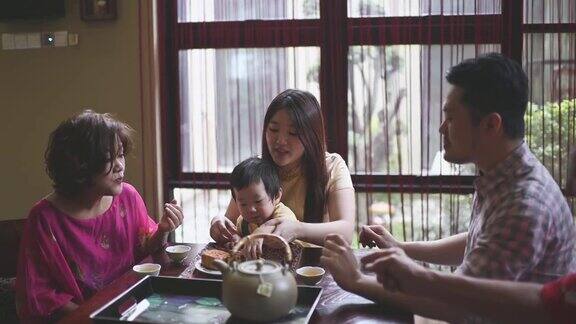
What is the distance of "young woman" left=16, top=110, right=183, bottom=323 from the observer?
1.84m

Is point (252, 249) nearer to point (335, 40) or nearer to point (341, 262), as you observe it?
point (341, 262)

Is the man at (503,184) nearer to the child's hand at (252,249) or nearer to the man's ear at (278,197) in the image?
the child's hand at (252,249)

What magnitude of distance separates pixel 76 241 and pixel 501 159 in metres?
1.33

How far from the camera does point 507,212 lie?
4.67 feet

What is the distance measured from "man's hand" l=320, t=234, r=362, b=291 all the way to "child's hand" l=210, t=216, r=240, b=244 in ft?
1.97

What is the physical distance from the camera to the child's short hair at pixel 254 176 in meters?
2.11

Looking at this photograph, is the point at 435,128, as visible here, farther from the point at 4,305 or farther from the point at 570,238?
the point at 4,305

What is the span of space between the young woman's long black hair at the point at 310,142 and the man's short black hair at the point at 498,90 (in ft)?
2.93

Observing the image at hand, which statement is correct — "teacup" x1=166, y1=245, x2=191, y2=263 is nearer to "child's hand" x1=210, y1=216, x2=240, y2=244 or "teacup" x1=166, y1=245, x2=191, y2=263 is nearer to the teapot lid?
"child's hand" x1=210, y1=216, x2=240, y2=244

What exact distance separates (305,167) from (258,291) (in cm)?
109

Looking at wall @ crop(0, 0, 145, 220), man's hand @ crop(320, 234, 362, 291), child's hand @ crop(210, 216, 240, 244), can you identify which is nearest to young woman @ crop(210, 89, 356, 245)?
child's hand @ crop(210, 216, 240, 244)

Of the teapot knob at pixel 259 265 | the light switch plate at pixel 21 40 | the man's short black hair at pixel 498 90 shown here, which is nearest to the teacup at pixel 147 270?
the teapot knob at pixel 259 265

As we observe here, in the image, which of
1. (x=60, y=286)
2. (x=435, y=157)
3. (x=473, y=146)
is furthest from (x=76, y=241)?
(x=435, y=157)

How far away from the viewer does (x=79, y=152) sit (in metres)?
2.00
